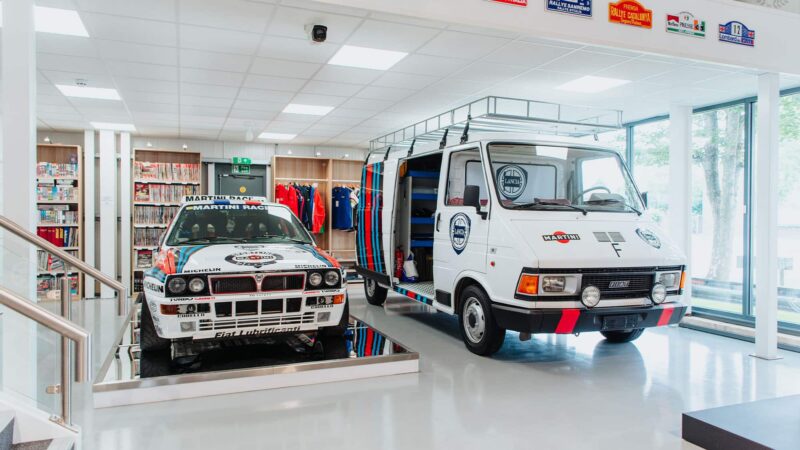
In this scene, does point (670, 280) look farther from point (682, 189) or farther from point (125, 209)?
point (125, 209)

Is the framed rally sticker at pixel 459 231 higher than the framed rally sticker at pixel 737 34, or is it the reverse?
the framed rally sticker at pixel 737 34

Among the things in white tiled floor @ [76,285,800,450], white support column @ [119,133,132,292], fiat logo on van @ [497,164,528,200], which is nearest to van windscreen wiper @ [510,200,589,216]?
fiat logo on van @ [497,164,528,200]

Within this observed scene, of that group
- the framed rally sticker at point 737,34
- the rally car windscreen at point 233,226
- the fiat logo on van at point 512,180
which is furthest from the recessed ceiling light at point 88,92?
the framed rally sticker at point 737,34

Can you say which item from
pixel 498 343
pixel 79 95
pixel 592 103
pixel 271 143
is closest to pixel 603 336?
pixel 498 343

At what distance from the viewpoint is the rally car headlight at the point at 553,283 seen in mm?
4445

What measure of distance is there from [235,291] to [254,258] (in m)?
0.36

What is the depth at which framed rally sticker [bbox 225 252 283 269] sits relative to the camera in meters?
4.30

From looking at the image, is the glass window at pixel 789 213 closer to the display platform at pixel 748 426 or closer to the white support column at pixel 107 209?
the display platform at pixel 748 426

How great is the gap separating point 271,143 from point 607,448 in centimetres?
1062

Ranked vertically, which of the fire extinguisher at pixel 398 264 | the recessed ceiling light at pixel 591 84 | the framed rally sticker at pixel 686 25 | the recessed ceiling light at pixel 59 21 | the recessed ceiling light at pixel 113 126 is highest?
the framed rally sticker at pixel 686 25

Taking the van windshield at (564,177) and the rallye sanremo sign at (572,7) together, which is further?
the van windshield at (564,177)

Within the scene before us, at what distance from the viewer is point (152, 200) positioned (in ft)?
35.1

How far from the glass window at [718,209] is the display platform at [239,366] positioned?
5243 millimetres

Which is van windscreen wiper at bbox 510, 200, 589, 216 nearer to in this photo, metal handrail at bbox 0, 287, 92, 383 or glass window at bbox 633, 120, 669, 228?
metal handrail at bbox 0, 287, 92, 383
